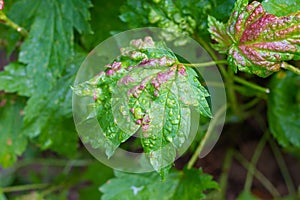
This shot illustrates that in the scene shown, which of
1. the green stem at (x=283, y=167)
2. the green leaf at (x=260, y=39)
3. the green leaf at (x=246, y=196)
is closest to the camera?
the green leaf at (x=260, y=39)

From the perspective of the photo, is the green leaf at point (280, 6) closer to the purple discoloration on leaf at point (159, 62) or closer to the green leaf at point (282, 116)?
the purple discoloration on leaf at point (159, 62)

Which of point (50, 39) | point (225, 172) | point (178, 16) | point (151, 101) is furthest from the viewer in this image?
point (225, 172)

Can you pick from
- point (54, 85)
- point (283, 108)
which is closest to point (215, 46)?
point (283, 108)

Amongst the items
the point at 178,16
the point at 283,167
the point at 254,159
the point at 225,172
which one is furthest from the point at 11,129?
the point at 283,167

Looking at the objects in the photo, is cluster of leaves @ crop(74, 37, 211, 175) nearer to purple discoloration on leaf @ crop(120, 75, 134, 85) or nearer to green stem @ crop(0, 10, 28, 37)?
purple discoloration on leaf @ crop(120, 75, 134, 85)

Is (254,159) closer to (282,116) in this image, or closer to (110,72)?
(282,116)

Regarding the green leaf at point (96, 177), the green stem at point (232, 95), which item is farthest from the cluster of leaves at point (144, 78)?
the green leaf at point (96, 177)

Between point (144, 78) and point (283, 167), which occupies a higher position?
point (144, 78)
